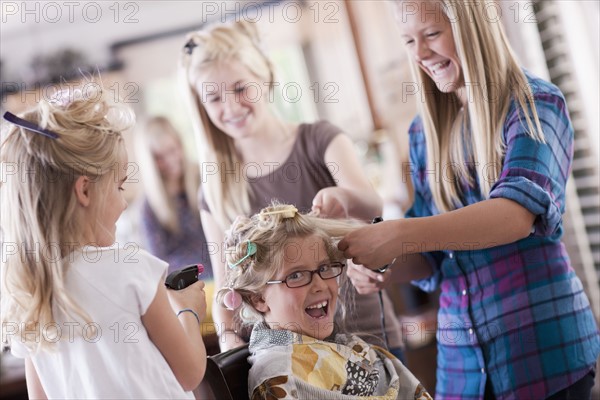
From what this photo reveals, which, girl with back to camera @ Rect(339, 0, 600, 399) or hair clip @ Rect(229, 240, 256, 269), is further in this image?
hair clip @ Rect(229, 240, 256, 269)

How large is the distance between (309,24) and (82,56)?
158 cm

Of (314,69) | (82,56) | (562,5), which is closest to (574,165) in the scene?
(562,5)

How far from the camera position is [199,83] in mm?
1979

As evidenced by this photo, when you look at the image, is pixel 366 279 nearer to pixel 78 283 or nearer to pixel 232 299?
pixel 232 299

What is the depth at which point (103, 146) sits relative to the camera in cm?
137

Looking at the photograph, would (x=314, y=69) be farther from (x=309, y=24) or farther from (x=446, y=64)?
(x=446, y=64)

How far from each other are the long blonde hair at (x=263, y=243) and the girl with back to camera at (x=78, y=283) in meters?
0.23

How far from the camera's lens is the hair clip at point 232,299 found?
5.08 feet

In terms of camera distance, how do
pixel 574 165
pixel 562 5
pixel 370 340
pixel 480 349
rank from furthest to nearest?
pixel 574 165
pixel 562 5
pixel 370 340
pixel 480 349

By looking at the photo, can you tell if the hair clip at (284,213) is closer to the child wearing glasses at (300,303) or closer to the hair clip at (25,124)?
the child wearing glasses at (300,303)

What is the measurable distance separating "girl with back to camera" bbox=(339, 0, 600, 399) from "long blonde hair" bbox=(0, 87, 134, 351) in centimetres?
52

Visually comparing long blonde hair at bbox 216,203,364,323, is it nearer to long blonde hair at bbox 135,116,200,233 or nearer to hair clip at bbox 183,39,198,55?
hair clip at bbox 183,39,198,55

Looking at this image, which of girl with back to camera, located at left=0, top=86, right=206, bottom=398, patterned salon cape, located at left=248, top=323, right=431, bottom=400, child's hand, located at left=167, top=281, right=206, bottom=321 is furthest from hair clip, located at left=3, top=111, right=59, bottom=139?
patterned salon cape, located at left=248, top=323, right=431, bottom=400

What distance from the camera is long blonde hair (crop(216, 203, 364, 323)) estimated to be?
1.55m
